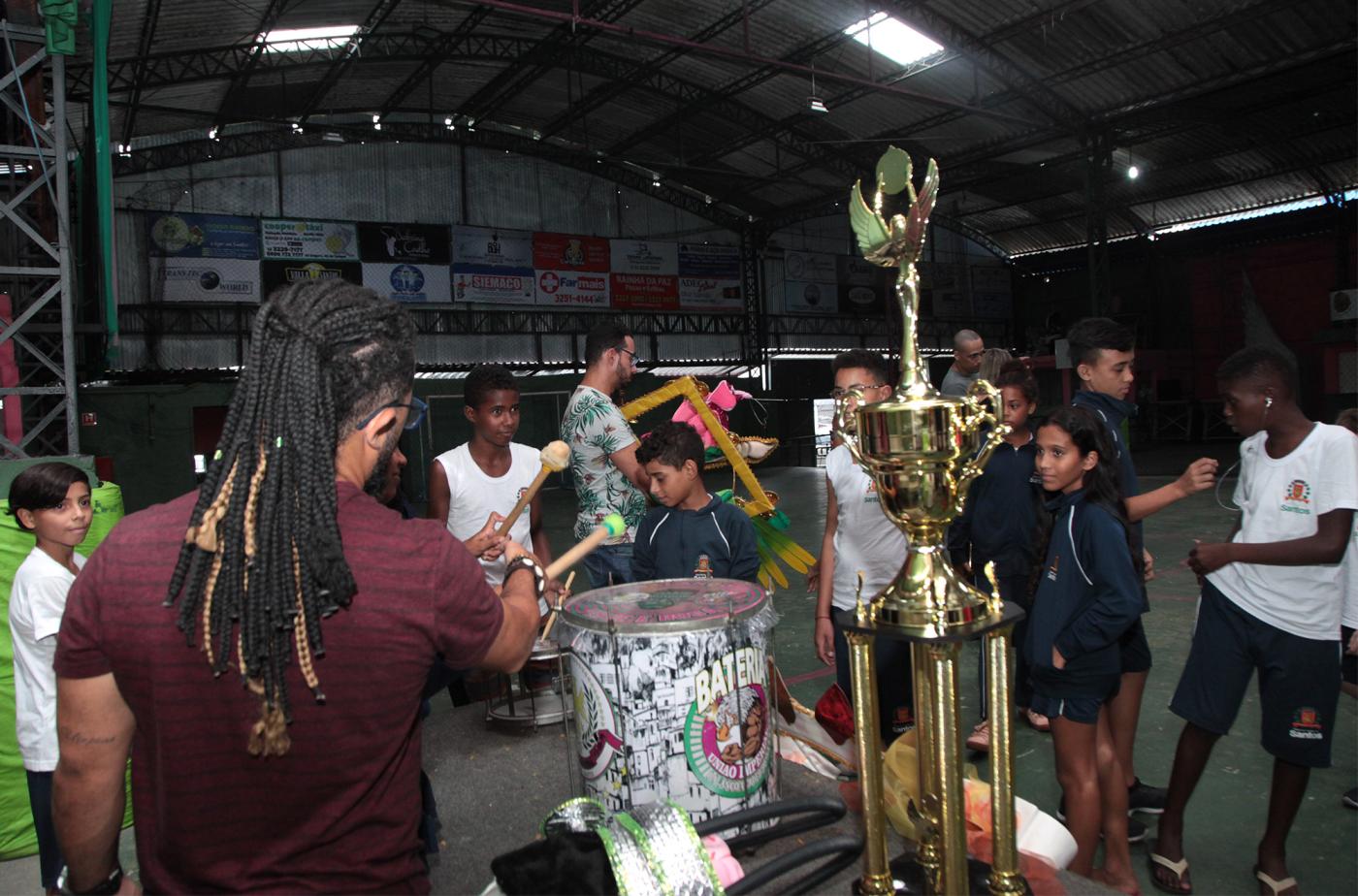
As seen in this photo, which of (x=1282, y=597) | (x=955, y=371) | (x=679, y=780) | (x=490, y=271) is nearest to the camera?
(x=679, y=780)

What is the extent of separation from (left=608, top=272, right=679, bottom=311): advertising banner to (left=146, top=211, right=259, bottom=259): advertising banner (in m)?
8.26

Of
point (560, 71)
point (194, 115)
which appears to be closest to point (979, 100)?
point (560, 71)

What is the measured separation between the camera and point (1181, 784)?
260cm

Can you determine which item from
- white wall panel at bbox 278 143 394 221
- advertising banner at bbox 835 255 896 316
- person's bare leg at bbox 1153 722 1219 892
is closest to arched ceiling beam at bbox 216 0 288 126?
white wall panel at bbox 278 143 394 221

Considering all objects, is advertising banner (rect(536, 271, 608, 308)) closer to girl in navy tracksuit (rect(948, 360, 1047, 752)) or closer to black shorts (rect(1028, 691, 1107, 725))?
girl in navy tracksuit (rect(948, 360, 1047, 752))

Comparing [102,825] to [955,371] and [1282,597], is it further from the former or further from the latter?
[955,371]

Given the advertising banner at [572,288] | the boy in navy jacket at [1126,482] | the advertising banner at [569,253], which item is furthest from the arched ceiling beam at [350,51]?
the boy in navy jacket at [1126,482]

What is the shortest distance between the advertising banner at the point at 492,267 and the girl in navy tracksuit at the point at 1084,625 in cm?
1867

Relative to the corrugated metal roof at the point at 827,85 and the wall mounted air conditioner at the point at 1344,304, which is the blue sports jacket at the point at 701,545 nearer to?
the corrugated metal roof at the point at 827,85

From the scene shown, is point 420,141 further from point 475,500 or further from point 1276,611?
point 1276,611

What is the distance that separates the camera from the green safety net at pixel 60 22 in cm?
554

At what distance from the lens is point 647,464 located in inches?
127

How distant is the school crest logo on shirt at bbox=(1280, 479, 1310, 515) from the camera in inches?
98.3

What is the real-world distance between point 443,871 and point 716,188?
22013 mm
